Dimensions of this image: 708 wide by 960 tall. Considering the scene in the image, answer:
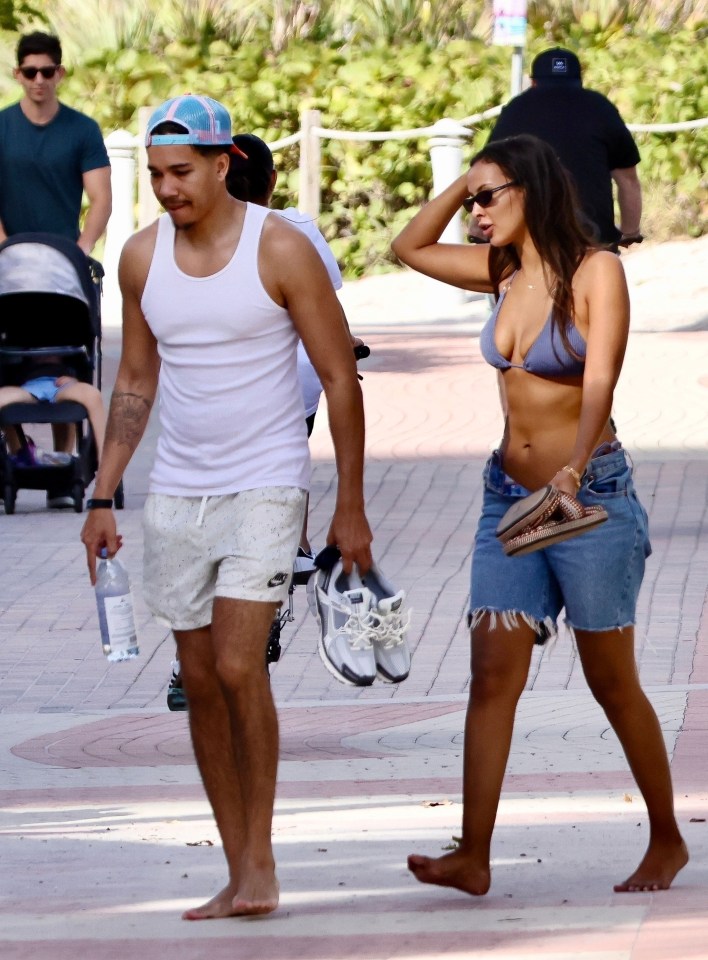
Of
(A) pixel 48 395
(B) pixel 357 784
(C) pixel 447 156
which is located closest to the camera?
(B) pixel 357 784

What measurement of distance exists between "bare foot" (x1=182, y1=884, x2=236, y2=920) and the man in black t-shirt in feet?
14.9

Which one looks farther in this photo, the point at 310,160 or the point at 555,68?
the point at 310,160

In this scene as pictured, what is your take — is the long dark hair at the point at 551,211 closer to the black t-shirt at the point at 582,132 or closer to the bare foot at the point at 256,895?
the bare foot at the point at 256,895

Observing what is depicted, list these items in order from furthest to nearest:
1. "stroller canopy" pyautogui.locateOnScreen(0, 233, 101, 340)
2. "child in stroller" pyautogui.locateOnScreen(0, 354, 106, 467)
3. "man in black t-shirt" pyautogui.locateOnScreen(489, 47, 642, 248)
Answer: "child in stroller" pyautogui.locateOnScreen(0, 354, 106, 467)
"stroller canopy" pyautogui.locateOnScreen(0, 233, 101, 340)
"man in black t-shirt" pyautogui.locateOnScreen(489, 47, 642, 248)

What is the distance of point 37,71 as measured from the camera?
34.4 feet

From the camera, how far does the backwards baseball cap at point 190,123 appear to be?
14.6 ft

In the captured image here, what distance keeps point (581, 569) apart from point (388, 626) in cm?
44

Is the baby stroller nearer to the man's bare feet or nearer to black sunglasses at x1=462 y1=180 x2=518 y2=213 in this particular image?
black sunglasses at x1=462 y1=180 x2=518 y2=213

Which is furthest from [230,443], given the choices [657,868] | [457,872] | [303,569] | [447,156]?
[447,156]

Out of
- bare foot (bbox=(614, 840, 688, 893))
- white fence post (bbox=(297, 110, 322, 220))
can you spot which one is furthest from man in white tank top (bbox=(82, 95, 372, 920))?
white fence post (bbox=(297, 110, 322, 220))

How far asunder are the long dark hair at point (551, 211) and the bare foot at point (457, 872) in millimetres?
1144

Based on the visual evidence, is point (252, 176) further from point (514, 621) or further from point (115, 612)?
point (514, 621)

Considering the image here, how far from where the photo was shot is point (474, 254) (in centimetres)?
486

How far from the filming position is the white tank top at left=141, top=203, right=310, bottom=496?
4.45 m
